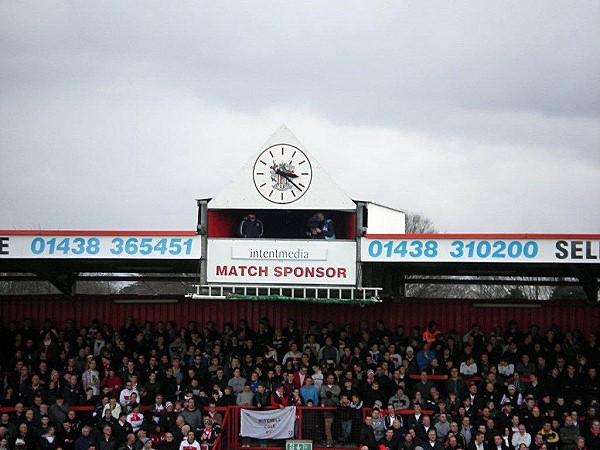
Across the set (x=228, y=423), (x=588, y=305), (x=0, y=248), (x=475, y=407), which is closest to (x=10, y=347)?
(x=0, y=248)

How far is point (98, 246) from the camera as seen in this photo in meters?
24.8

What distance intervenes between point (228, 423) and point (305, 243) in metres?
4.37

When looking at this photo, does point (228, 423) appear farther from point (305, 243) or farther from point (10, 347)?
point (10, 347)

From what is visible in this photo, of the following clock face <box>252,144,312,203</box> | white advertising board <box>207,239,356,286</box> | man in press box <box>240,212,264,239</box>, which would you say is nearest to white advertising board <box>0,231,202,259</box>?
white advertising board <box>207,239,356,286</box>

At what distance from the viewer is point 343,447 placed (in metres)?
23.0

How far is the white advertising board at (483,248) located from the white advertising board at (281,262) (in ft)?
1.79

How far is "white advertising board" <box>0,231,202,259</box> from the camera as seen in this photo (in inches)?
976

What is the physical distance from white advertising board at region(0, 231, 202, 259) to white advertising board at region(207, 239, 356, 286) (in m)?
0.61

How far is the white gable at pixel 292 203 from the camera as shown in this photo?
80.1 feet

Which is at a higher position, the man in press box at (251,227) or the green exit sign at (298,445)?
the man in press box at (251,227)

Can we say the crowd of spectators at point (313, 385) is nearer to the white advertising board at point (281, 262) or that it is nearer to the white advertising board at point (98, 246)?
the white advertising board at point (281, 262)

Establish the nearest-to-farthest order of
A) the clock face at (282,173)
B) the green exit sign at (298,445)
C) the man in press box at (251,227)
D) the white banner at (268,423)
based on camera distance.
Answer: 1. the green exit sign at (298,445)
2. the white banner at (268,423)
3. the clock face at (282,173)
4. the man in press box at (251,227)

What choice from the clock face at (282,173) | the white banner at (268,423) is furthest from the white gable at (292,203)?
the white banner at (268,423)

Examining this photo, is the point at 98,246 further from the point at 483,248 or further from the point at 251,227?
the point at 483,248
